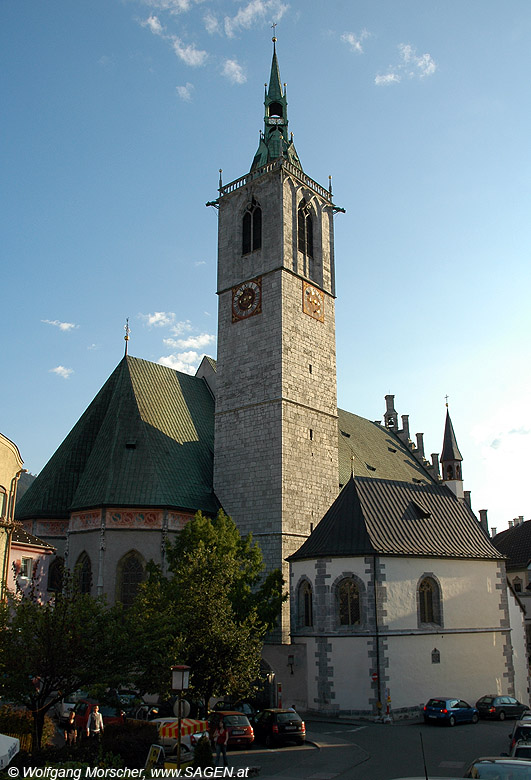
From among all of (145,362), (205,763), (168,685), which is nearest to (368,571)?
(168,685)

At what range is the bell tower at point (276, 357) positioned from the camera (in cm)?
3641

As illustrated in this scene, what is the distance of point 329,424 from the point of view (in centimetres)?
4009

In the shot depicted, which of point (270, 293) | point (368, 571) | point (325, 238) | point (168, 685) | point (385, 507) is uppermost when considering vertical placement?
point (325, 238)

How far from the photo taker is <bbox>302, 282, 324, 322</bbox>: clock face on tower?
40.4 metres

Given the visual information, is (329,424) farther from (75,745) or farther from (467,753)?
(75,745)

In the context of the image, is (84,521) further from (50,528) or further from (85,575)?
(50,528)

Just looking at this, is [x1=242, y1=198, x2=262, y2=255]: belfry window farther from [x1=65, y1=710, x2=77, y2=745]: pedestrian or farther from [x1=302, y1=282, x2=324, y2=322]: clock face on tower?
[x1=65, y1=710, x2=77, y2=745]: pedestrian

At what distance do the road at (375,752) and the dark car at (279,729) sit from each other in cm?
37

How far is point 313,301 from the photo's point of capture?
1617 inches

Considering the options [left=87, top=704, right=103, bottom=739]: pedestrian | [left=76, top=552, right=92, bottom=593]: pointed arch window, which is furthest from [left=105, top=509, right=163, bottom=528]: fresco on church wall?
[left=87, top=704, right=103, bottom=739]: pedestrian

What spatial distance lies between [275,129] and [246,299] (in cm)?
1357

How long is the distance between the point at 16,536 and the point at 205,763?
18446 millimetres

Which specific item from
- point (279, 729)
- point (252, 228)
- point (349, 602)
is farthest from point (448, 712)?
point (252, 228)

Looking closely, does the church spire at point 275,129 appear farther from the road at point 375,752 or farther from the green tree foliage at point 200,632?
the road at point 375,752
